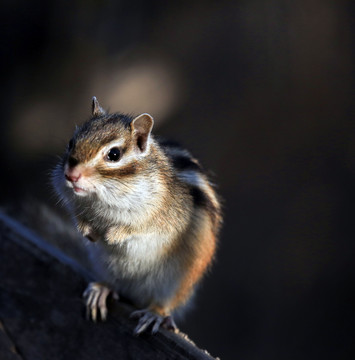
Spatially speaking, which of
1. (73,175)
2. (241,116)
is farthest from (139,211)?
(241,116)

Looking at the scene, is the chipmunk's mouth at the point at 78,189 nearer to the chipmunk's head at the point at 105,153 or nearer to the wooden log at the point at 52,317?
the chipmunk's head at the point at 105,153

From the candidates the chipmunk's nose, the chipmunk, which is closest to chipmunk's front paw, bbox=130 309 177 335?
the chipmunk

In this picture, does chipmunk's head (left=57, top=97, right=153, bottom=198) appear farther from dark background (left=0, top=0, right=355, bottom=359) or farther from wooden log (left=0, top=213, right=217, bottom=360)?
dark background (left=0, top=0, right=355, bottom=359)

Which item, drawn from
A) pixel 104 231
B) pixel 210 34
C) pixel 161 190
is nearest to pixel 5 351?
pixel 104 231

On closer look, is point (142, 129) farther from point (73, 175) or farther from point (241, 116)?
point (241, 116)

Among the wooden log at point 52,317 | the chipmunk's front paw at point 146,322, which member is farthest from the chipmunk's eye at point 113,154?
the chipmunk's front paw at point 146,322
